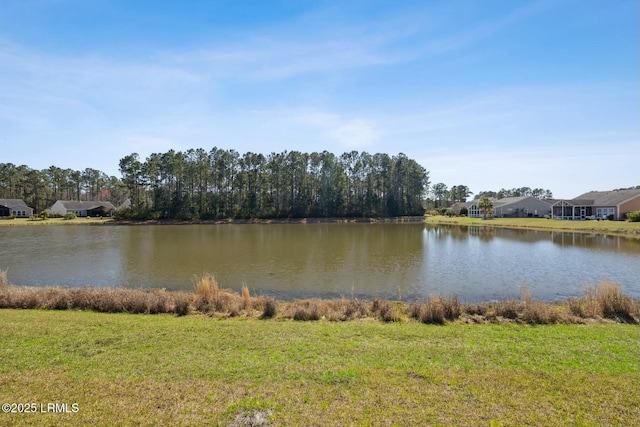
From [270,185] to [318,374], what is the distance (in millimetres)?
76703

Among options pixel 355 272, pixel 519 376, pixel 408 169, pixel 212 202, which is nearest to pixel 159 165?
pixel 212 202

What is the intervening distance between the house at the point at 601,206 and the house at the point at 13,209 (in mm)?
105295

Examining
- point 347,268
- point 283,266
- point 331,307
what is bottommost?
point 347,268

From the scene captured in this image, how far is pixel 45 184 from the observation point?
89812 mm

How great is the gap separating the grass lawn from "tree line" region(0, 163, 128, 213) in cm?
9563

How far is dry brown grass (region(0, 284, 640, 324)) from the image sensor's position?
30.8 feet

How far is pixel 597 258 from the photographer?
894 inches

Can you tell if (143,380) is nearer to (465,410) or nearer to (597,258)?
(465,410)

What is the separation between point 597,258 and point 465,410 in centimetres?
2439

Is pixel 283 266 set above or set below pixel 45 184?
below

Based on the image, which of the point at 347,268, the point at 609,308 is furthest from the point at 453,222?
the point at 609,308

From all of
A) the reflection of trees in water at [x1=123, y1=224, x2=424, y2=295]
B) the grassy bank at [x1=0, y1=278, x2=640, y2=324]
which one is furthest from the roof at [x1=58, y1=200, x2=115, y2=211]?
the grassy bank at [x1=0, y1=278, x2=640, y2=324]

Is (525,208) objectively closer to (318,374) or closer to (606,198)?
(606,198)

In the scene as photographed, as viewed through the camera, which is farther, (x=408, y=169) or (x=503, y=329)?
(x=408, y=169)
